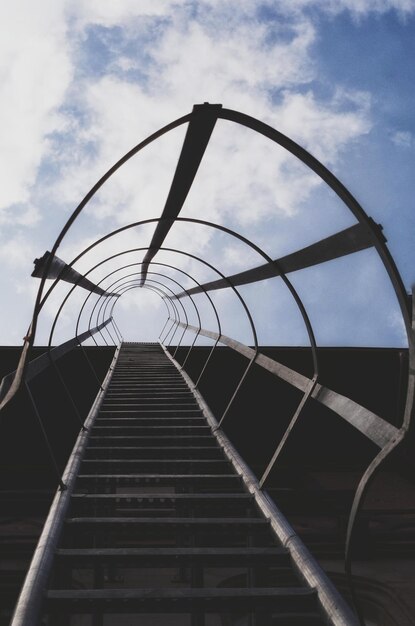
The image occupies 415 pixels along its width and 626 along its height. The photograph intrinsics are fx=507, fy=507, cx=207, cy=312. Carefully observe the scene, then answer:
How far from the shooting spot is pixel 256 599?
2.78 m

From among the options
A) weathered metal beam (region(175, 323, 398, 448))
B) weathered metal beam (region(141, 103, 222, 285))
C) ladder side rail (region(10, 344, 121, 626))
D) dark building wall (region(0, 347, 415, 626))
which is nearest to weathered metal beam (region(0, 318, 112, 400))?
ladder side rail (region(10, 344, 121, 626))

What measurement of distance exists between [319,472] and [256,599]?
40.6 feet

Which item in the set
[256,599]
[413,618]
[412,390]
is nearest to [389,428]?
[412,390]

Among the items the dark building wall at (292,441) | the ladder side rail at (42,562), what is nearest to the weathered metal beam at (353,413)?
the ladder side rail at (42,562)

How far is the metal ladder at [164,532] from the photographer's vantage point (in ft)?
8.89

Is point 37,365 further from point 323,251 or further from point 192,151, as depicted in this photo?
point 323,251

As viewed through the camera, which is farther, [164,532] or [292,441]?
[292,441]

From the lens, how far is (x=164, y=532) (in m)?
3.72

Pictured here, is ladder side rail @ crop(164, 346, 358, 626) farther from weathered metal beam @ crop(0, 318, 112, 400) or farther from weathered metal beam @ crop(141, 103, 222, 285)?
weathered metal beam @ crop(141, 103, 222, 285)

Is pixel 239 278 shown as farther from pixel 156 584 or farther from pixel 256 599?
pixel 156 584

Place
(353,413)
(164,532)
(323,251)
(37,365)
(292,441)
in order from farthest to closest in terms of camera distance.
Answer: (292,441)
(37,365)
(164,532)
(323,251)
(353,413)

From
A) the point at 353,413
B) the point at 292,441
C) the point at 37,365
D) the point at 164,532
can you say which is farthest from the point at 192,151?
the point at 292,441

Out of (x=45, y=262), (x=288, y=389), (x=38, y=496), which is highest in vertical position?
(x=288, y=389)

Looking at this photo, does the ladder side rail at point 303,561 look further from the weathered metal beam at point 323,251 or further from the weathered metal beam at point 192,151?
the weathered metal beam at point 192,151
